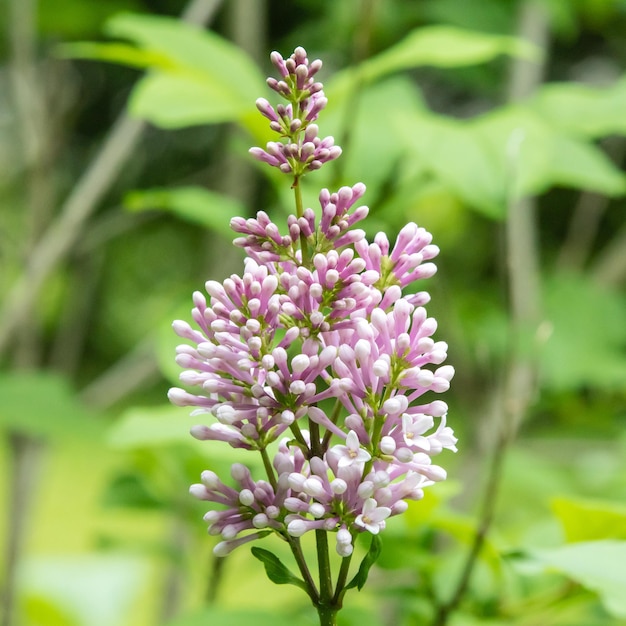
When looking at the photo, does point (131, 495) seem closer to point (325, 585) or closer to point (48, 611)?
point (48, 611)

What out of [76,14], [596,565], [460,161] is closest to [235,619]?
[596,565]

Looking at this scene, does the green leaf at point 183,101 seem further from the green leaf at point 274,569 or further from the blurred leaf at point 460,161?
the green leaf at point 274,569

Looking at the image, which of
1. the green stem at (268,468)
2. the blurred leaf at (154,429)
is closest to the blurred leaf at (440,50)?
the blurred leaf at (154,429)

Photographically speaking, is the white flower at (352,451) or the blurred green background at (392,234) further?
the blurred green background at (392,234)

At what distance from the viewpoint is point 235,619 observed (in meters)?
0.51

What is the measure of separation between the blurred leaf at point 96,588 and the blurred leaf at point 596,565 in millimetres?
682

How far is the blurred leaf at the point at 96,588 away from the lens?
94 centimetres

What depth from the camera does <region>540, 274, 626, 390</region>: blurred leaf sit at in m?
0.99

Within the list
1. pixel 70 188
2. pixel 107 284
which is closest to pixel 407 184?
pixel 70 188

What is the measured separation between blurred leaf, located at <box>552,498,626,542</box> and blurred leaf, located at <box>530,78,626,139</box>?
1.10ft

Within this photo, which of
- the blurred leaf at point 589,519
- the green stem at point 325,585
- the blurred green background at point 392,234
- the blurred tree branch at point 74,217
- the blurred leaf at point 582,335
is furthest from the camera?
the blurred leaf at point 582,335

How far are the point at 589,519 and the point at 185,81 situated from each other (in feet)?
1.46

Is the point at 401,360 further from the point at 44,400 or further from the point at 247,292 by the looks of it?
the point at 44,400

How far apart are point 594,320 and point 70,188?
4.65 feet
